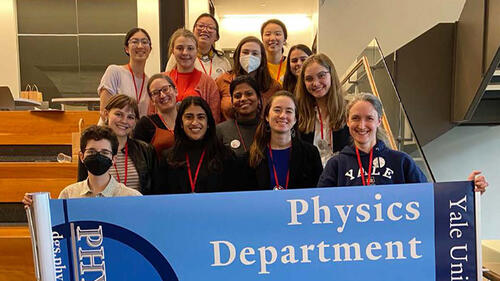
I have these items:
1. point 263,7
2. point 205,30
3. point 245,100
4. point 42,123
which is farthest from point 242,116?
point 263,7

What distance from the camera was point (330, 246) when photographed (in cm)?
151

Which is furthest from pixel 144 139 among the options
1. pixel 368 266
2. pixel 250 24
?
pixel 250 24

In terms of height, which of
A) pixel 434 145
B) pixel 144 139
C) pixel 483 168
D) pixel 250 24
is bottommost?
pixel 483 168

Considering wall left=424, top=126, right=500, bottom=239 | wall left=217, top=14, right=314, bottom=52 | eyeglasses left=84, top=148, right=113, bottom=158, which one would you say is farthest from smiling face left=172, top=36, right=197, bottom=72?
wall left=217, top=14, right=314, bottom=52

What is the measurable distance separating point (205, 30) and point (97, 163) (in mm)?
1785

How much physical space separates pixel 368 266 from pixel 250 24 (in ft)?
41.1

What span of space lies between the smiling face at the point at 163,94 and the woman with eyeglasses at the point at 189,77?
0.28 m

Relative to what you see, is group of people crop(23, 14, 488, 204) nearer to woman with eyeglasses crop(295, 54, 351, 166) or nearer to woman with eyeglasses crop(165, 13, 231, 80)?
woman with eyeglasses crop(295, 54, 351, 166)

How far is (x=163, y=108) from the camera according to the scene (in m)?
2.65

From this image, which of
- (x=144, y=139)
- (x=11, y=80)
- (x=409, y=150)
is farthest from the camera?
(x=11, y=80)

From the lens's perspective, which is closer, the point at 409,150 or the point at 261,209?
the point at 261,209

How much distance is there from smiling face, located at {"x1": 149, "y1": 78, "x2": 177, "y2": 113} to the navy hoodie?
1.18 metres

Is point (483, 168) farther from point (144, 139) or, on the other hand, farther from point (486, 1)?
point (144, 139)

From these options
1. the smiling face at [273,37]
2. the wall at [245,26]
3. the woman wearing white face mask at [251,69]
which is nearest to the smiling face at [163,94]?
the woman wearing white face mask at [251,69]
